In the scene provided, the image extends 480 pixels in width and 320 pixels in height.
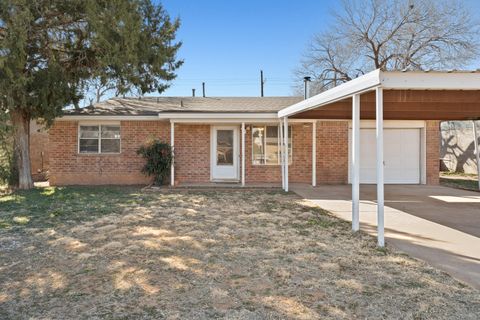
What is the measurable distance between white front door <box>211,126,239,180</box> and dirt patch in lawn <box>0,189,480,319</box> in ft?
21.8

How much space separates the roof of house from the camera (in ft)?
44.1

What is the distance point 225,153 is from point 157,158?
2.75m

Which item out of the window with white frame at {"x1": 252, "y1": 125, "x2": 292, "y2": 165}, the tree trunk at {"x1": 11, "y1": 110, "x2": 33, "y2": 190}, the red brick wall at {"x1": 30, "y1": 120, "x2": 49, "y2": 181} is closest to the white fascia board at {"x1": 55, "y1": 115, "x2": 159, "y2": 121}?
the tree trunk at {"x1": 11, "y1": 110, "x2": 33, "y2": 190}

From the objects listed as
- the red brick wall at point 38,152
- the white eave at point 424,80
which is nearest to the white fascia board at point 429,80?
the white eave at point 424,80

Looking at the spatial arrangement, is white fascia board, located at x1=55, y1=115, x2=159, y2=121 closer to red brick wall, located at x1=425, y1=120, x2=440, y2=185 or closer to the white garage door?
the white garage door

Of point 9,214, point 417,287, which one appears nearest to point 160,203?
point 9,214

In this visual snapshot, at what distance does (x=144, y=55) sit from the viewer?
423 inches

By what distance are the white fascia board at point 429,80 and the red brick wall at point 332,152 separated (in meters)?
8.74

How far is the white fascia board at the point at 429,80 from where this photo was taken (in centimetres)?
498

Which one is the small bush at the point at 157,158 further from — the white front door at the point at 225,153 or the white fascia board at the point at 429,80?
the white fascia board at the point at 429,80

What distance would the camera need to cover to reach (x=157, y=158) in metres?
12.5

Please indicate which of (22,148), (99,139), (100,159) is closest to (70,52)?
(99,139)

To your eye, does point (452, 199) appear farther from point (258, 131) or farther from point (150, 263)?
point (150, 263)

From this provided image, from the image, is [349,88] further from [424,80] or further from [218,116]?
[218,116]
